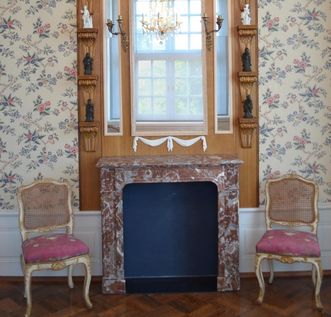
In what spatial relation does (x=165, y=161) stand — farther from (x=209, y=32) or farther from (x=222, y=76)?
(x=209, y=32)

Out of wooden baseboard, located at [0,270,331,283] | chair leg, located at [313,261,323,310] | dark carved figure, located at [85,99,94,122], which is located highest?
dark carved figure, located at [85,99,94,122]

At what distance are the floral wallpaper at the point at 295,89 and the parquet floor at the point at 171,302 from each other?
0.78 meters

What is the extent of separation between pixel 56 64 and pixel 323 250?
2717 mm

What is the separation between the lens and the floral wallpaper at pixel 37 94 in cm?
363

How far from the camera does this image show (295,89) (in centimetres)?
372

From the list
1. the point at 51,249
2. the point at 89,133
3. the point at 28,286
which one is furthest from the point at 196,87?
the point at 28,286

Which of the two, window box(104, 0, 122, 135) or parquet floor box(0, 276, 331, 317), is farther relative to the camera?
window box(104, 0, 122, 135)

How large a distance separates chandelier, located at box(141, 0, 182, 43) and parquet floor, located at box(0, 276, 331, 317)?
206cm

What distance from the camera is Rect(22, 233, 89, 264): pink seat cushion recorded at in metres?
3.09

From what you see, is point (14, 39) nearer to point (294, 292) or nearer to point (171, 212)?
point (171, 212)

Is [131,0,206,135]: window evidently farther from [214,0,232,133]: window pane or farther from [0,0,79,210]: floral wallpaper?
[0,0,79,210]: floral wallpaper

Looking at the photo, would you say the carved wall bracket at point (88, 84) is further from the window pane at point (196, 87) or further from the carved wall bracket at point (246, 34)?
the carved wall bracket at point (246, 34)

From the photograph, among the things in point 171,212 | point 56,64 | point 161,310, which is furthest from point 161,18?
point 161,310

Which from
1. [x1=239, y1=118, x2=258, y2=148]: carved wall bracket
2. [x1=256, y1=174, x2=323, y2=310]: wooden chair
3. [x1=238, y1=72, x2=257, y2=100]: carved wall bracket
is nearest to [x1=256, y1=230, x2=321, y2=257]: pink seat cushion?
[x1=256, y1=174, x2=323, y2=310]: wooden chair
